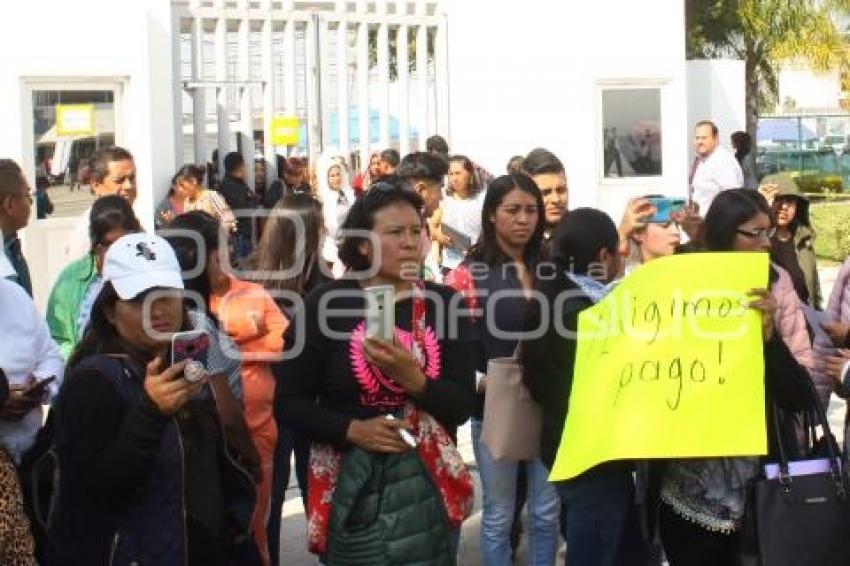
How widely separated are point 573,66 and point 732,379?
12245mm

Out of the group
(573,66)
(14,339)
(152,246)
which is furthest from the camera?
(573,66)

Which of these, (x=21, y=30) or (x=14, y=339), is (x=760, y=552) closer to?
(x=14, y=339)

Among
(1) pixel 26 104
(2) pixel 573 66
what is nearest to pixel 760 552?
(1) pixel 26 104

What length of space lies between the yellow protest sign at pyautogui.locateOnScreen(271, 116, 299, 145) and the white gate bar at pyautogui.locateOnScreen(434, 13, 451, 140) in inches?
84.5

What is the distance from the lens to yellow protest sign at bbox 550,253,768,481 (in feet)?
13.3

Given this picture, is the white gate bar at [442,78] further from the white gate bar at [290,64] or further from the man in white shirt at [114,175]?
the man in white shirt at [114,175]

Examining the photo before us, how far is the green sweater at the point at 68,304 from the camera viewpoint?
19.0 ft

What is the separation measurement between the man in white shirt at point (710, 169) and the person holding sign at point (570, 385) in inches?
394

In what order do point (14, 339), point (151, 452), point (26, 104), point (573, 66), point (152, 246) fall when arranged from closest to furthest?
point (151, 452), point (152, 246), point (14, 339), point (26, 104), point (573, 66)

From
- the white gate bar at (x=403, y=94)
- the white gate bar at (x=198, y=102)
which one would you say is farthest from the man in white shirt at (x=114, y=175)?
the white gate bar at (x=403, y=94)

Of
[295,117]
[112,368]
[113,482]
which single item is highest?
[295,117]

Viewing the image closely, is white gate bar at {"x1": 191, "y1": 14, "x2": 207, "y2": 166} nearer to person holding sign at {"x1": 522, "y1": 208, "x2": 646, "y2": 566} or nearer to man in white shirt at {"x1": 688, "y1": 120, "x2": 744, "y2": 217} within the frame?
man in white shirt at {"x1": 688, "y1": 120, "x2": 744, "y2": 217}

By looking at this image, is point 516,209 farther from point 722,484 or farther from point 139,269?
point 139,269

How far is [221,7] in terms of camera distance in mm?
13711
